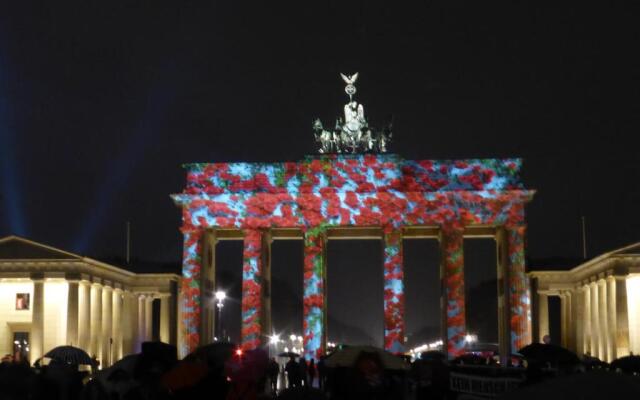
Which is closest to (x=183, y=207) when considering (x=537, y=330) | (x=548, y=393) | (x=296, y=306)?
(x=537, y=330)

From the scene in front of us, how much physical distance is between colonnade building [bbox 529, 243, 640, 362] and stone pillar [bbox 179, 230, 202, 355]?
23446 mm

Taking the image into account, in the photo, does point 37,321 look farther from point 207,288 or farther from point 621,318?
point 621,318

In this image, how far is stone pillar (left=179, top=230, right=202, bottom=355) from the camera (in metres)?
66.9

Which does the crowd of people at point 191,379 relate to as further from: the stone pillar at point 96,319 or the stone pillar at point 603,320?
the stone pillar at point 96,319

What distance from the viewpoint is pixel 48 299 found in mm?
66375

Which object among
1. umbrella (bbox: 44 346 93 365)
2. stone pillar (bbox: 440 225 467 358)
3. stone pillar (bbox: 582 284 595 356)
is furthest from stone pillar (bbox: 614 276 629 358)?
umbrella (bbox: 44 346 93 365)

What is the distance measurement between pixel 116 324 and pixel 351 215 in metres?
19.5

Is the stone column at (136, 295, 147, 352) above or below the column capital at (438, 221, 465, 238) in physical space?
below

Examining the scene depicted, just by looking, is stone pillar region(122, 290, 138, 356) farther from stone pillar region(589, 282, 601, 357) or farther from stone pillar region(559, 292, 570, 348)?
stone pillar region(589, 282, 601, 357)

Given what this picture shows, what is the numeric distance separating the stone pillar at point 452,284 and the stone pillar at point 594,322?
8655 millimetres

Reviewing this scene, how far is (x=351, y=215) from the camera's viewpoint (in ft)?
220

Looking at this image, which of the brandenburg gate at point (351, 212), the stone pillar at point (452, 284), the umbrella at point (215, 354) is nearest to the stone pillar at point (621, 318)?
the brandenburg gate at point (351, 212)

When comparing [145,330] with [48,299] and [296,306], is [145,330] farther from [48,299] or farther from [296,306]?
[296,306]

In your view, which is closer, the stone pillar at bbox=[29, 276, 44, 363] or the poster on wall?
the stone pillar at bbox=[29, 276, 44, 363]
